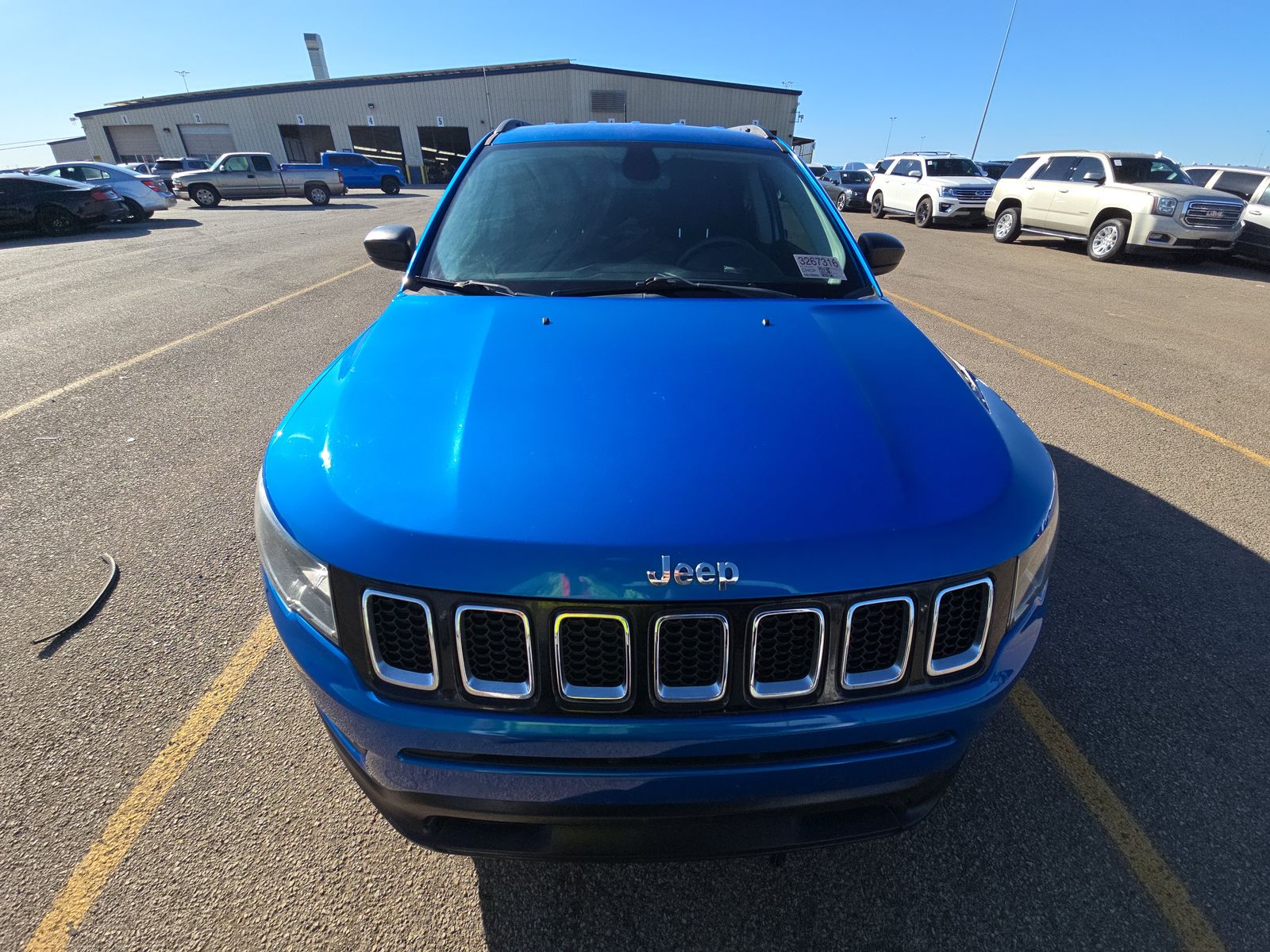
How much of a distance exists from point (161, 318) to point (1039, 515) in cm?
872

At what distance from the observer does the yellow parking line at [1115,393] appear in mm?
4371

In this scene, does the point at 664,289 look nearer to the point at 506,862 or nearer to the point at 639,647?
the point at 639,647

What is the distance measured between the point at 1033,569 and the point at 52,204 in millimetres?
19734

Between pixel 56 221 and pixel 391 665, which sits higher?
pixel 391 665

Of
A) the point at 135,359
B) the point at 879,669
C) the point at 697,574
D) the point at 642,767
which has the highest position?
the point at 697,574

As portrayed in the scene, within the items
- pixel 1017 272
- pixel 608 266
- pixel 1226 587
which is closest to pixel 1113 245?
pixel 1017 272

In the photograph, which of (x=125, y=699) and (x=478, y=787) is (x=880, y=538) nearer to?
(x=478, y=787)

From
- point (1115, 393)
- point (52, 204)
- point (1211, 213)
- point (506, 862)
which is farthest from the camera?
point (52, 204)

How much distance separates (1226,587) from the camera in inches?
114

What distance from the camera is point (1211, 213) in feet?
36.9

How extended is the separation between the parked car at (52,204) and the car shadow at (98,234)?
0.94ft

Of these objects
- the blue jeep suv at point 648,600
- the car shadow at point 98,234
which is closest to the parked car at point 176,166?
the car shadow at point 98,234

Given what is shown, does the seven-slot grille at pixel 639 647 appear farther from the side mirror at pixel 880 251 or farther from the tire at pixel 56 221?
the tire at pixel 56 221

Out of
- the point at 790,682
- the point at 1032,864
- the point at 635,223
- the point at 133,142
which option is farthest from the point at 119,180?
the point at 133,142
